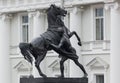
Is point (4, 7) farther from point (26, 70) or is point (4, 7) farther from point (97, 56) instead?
point (97, 56)

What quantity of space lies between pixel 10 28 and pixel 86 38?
834 cm

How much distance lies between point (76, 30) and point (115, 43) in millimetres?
4422

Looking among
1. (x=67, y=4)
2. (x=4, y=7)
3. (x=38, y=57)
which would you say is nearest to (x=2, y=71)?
(x=4, y=7)

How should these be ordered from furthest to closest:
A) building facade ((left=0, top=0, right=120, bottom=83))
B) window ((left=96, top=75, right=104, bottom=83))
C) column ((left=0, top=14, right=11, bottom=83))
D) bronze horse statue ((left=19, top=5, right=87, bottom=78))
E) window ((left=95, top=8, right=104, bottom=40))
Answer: column ((left=0, top=14, right=11, bottom=83)) → window ((left=96, top=75, right=104, bottom=83)) → window ((left=95, top=8, right=104, bottom=40)) → building facade ((left=0, top=0, right=120, bottom=83)) → bronze horse statue ((left=19, top=5, right=87, bottom=78))

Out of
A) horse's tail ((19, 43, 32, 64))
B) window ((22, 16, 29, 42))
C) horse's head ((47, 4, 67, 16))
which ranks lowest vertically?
horse's tail ((19, 43, 32, 64))

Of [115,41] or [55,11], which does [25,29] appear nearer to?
[115,41]

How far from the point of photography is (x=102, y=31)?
50.0 meters

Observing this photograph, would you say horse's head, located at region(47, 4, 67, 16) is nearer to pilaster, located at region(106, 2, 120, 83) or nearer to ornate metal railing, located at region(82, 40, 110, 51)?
pilaster, located at region(106, 2, 120, 83)

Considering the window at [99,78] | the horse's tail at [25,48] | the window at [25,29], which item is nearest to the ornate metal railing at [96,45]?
the window at [99,78]

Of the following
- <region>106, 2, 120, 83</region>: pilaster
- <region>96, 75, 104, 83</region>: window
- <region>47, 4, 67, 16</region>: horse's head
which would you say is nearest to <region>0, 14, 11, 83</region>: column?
<region>96, 75, 104, 83</region>: window

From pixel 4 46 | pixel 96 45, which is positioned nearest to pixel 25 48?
pixel 96 45

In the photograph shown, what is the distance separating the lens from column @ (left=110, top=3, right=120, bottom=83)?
155 feet

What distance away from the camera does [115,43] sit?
47.4 m

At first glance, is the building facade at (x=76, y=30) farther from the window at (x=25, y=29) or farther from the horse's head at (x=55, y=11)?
the horse's head at (x=55, y=11)
